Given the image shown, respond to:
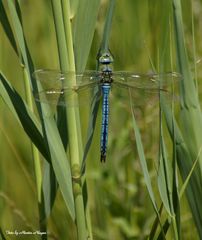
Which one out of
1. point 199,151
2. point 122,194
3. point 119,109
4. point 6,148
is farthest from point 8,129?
point 199,151

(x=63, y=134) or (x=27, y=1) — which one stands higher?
(x=27, y=1)

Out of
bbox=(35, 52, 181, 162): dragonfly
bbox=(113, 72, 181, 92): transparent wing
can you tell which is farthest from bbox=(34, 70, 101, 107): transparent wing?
bbox=(113, 72, 181, 92): transparent wing

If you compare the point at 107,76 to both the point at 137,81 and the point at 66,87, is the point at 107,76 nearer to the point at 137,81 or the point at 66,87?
the point at 137,81

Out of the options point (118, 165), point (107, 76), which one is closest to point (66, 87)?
point (107, 76)

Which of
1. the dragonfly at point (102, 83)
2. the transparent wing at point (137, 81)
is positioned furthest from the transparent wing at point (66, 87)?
the transparent wing at point (137, 81)

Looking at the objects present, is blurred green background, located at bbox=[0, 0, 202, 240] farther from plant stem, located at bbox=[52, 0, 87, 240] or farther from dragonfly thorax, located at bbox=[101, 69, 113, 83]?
plant stem, located at bbox=[52, 0, 87, 240]

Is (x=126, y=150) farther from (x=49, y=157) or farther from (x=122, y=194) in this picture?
(x=49, y=157)

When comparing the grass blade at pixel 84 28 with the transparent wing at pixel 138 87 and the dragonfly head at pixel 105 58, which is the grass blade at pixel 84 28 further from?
the transparent wing at pixel 138 87
